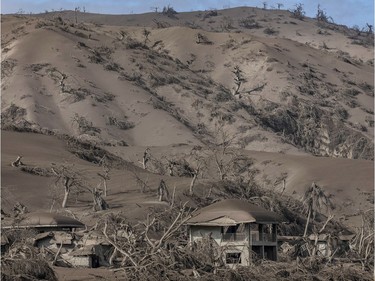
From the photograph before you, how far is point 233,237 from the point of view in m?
42.8

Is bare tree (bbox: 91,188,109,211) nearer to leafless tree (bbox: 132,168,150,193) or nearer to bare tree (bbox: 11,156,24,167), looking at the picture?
leafless tree (bbox: 132,168,150,193)

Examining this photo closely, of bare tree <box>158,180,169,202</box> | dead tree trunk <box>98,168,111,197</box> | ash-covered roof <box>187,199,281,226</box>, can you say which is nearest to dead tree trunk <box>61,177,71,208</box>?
dead tree trunk <box>98,168,111,197</box>

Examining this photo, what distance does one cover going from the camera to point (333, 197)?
250ft

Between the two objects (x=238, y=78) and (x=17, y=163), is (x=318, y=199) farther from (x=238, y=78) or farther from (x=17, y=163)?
(x=238, y=78)

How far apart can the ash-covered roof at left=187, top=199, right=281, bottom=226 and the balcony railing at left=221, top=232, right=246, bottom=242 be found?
47 cm

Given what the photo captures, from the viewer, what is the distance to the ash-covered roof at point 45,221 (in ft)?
140

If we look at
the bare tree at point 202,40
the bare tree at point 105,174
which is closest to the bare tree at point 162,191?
the bare tree at point 105,174

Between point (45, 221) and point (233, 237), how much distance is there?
784 centimetres

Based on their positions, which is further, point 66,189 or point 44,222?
point 66,189

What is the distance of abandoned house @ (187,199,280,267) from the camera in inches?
1681

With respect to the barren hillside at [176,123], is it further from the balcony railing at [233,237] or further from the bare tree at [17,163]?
the balcony railing at [233,237]

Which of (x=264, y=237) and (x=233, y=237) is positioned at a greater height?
(x=233, y=237)

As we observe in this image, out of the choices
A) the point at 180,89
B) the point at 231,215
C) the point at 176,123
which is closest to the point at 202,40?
the point at 180,89

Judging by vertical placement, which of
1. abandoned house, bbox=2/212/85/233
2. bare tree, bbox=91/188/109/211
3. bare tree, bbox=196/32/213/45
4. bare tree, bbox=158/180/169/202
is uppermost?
bare tree, bbox=196/32/213/45
